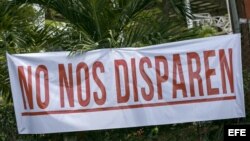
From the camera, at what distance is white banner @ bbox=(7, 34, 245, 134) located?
683cm

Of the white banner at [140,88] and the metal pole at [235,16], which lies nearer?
the white banner at [140,88]

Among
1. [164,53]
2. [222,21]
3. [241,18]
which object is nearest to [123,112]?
[164,53]

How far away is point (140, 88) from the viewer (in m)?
6.86

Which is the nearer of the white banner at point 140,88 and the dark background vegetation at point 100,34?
the white banner at point 140,88

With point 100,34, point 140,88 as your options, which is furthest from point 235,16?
point 100,34

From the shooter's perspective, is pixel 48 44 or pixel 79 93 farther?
pixel 48 44

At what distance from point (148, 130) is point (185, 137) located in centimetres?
50

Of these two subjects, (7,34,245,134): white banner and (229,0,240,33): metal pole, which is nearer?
(7,34,245,134): white banner

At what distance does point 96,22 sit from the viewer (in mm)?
7277

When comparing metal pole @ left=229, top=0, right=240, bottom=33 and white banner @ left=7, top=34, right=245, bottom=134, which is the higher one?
metal pole @ left=229, top=0, right=240, bottom=33

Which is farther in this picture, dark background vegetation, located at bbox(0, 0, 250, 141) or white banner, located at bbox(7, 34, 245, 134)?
dark background vegetation, located at bbox(0, 0, 250, 141)

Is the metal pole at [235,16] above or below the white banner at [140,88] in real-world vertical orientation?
above

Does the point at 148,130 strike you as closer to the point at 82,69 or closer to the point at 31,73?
the point at 82,69

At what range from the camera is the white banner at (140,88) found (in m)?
6.83
